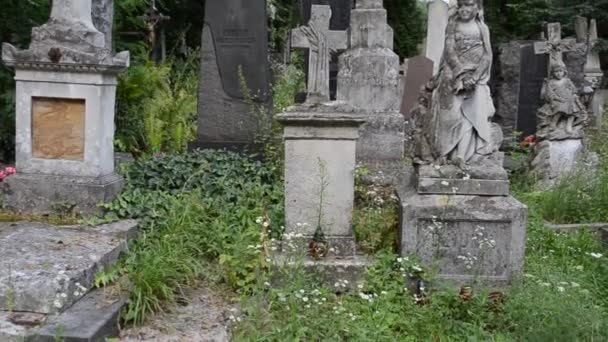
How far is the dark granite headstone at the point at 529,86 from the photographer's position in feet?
40.2

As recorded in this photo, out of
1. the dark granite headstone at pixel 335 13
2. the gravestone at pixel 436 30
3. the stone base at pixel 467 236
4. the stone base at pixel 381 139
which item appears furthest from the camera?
the gravestone at pixel 436 30

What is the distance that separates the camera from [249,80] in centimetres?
751

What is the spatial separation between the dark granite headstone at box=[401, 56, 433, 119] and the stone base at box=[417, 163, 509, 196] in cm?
666

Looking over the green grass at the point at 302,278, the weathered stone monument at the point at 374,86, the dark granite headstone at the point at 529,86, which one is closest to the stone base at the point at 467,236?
the green grass at the point at 302,278

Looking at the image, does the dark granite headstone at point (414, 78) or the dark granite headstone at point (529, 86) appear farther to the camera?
the dark granite headstone at point (529, 86)

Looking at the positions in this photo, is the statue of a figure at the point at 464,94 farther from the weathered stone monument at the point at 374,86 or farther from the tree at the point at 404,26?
the tree at the point at 404,26

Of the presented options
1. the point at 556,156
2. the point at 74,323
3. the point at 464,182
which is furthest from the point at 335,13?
the point at 74,323

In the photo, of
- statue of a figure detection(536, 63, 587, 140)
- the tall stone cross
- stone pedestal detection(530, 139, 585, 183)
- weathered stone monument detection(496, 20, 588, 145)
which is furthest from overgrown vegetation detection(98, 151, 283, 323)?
weathered stone monument detection(496, 20, 588, 145)

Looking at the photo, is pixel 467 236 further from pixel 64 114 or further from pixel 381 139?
pixel 381 139

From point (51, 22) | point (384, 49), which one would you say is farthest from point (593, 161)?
point (51, 22)

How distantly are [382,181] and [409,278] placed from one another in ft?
7.89

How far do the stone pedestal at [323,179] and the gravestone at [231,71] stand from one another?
8.98ft

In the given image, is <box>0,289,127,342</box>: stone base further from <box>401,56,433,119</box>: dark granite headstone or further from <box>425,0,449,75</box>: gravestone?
<box>425,0,449,75</box>: gravestone

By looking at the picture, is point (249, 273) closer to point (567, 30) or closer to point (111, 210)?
point (111, 210)
